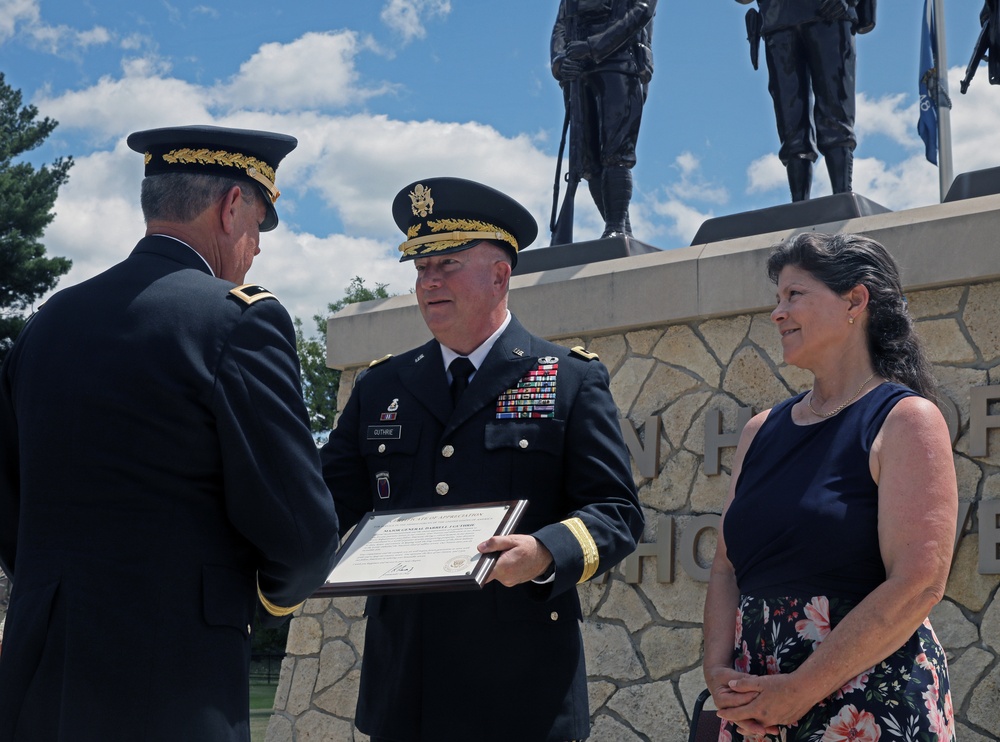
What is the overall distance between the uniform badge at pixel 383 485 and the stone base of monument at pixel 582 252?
3256mm

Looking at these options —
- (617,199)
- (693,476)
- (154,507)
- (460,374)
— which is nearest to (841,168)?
(617,199)

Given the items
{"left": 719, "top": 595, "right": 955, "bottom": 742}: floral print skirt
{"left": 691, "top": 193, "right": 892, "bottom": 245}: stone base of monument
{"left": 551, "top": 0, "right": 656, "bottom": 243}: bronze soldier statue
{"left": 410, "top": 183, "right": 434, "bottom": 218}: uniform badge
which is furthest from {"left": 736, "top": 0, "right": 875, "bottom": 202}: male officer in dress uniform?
{"left": 719, "top": 595, "right": 955, "bottom": 742}: floral print skirt

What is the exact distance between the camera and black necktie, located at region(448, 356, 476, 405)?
309 centimetres

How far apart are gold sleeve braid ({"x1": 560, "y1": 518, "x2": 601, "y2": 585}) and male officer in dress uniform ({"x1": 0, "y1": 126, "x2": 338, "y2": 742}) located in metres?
0.70

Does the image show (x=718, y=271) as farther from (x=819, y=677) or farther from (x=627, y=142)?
(x=819, y=677)

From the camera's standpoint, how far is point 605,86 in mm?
6734

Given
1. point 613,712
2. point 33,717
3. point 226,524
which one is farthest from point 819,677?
point 613,712

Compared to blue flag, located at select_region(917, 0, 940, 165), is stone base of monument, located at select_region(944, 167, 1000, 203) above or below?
below

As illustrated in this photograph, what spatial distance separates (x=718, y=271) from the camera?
5328 millimetres

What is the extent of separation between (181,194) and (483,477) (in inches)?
40.5

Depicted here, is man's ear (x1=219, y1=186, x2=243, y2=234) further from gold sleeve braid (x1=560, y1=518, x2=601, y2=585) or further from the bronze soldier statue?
the bronze soldier statue

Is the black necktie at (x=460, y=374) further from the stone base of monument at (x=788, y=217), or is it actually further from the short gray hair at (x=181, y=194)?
the stone base of monument at (x=788, y=217)

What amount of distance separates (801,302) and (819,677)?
0.87 meters
